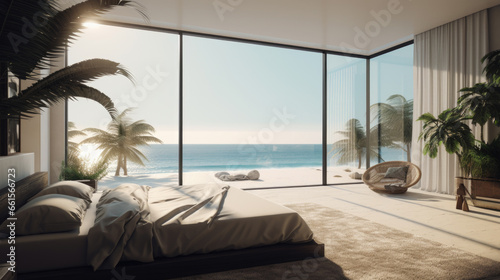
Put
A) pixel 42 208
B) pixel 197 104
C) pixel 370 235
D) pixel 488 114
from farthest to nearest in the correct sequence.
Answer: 1. pixel 197 104
2. pixel 488 114
3. pixel 370 235
4. pixel 42 208

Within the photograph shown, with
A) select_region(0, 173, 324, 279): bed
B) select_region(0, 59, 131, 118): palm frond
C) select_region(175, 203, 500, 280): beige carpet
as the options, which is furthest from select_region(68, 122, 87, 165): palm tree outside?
select_region(175, 203, 500, 280): beige carpet

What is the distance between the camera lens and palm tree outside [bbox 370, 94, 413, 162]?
6.51 meters

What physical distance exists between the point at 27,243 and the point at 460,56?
621 cm

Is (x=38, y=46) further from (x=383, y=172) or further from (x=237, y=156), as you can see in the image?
(x=237, y=156)

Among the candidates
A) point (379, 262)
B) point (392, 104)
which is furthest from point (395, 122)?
point (379, 262)

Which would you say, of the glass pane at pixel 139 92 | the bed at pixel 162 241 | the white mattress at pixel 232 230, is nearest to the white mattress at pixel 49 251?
the bed at pixel 162 241

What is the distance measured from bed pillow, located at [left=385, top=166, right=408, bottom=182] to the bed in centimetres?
392

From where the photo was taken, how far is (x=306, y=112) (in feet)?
66.9

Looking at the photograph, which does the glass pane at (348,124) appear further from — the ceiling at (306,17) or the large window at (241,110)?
the ceiling at (306,17)

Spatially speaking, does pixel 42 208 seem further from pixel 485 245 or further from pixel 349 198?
pixel 349 198

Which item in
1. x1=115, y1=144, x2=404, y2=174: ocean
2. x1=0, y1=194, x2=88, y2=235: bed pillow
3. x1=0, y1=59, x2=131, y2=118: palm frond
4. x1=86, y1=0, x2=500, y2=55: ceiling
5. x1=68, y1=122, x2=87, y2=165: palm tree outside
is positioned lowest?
x1=115, y1=144, x2=404, y2=174: ocean

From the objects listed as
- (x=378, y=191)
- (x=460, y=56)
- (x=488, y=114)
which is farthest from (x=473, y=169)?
(x=460, y=56)

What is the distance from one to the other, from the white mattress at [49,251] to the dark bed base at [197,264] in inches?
1.5

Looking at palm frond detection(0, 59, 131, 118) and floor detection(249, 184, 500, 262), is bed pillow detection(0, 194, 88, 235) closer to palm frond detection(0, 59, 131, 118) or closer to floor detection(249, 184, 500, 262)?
palm frond detection(0, 59, 131, 118)
